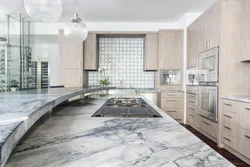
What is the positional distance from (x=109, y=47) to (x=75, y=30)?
2.43 m

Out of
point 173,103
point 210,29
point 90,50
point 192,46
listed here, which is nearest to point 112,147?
point 210,29

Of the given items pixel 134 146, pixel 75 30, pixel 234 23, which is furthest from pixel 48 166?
pixel 234 23

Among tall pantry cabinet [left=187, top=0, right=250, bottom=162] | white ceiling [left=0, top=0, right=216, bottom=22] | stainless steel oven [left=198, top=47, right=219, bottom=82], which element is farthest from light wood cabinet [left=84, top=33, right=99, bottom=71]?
tall pantry cabinet [left=187, top=0, right=250, bottom=162]

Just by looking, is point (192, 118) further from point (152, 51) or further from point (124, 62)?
point (124, 62)

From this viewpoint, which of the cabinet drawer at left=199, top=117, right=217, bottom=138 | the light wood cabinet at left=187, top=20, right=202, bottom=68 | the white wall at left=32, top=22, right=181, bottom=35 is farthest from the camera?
the white wall at left=32, top=22, right=181, bottom=35

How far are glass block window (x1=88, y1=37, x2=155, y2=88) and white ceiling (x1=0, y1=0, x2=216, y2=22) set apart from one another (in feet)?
1.95

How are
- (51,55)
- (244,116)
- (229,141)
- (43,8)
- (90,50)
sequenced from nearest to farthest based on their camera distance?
(43,8) → (244,116) → (229,141) → (90,50) → (51,55)

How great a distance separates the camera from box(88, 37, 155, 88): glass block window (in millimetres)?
5605

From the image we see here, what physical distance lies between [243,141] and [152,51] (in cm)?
317

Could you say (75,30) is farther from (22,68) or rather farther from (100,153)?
(22,68)

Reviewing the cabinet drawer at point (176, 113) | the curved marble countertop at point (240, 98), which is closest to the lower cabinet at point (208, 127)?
the curved marble countertop at point (240, 98)

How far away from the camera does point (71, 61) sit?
5117 mm

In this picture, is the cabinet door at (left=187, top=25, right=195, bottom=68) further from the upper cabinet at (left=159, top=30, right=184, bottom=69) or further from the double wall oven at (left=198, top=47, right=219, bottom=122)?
the double wall oven at (left=198, top=47, right=219, bottom=122)

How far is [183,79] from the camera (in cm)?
500
